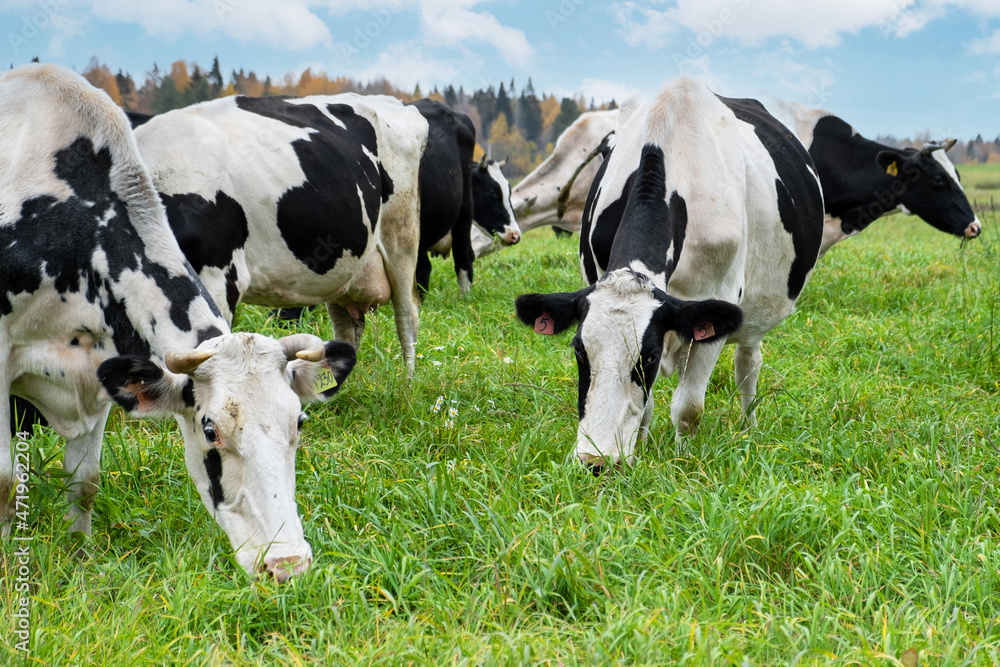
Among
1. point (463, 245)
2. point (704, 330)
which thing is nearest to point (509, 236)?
point (463, 245)

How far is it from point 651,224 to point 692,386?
39.5 inches

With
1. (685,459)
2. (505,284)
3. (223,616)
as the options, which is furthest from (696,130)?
(505,284)

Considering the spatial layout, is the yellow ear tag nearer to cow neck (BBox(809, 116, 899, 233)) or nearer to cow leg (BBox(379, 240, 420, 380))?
cow leg (BBox(379, 240, 420, 380))

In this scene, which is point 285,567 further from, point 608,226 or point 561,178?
point 561,178

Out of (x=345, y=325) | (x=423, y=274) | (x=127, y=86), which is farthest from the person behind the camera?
(x=127, y=86)

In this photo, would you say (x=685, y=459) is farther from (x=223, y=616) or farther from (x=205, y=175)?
(x=205, y=175)

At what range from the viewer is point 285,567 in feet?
9.51

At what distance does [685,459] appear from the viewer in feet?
13.6

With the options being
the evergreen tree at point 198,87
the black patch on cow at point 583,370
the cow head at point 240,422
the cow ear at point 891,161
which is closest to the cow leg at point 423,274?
the cow ear at point 891,161

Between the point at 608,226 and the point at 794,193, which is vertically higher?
the point at 794,193

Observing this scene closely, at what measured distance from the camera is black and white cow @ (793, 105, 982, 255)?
957 cm

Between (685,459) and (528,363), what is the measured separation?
229 cm

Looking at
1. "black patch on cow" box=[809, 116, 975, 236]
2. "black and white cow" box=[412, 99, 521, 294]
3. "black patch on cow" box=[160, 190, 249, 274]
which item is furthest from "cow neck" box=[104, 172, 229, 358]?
"black patch on cow" box=[809, 116, 975, 236]

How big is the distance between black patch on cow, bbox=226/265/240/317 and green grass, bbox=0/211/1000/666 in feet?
2.59
